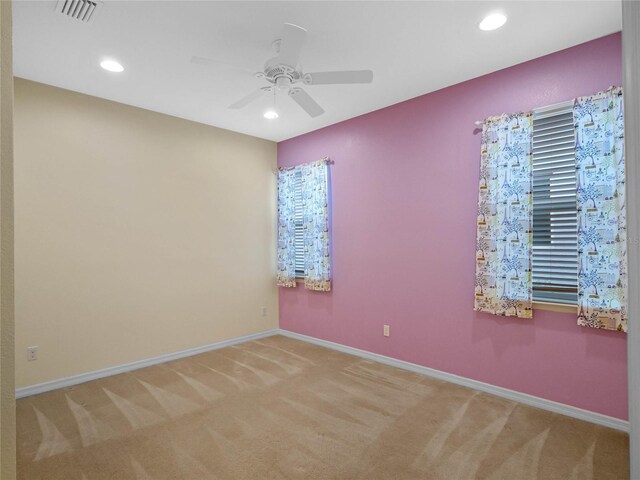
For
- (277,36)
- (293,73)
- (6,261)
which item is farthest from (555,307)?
(6,261)

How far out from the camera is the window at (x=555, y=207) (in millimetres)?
2580

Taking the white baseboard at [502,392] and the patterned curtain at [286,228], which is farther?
the patterned curtain at [286,228]

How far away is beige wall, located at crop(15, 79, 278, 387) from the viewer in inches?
122

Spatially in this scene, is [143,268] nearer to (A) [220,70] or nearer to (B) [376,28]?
(A) [220,70]

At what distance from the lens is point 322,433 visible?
2.42m

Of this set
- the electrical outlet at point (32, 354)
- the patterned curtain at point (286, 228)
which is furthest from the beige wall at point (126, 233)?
the patterned curtain at point (286, 228)

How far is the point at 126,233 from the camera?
11.9ft

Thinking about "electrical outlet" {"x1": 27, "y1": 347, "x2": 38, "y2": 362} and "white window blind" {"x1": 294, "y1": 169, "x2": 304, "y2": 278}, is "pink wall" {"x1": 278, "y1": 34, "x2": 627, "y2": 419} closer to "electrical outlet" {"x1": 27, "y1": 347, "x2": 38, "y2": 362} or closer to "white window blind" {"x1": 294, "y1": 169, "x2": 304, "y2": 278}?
"white window blind" {"x1": 294, "y1": 169, "x2": 304, "y2": 278}

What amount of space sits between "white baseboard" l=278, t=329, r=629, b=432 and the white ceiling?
270cm

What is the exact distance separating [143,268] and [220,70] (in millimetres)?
2208

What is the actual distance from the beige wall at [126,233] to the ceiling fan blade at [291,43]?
2.30 m

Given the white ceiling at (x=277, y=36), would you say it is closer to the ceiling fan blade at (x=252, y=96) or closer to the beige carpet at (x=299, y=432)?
the ceiling fan blade at (x=252, y=96)

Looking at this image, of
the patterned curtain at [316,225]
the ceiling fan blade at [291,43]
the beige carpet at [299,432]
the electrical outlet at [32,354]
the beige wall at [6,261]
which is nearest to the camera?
the beige wall at [6,261]

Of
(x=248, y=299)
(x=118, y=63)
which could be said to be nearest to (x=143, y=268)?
(x=248, y=299)
